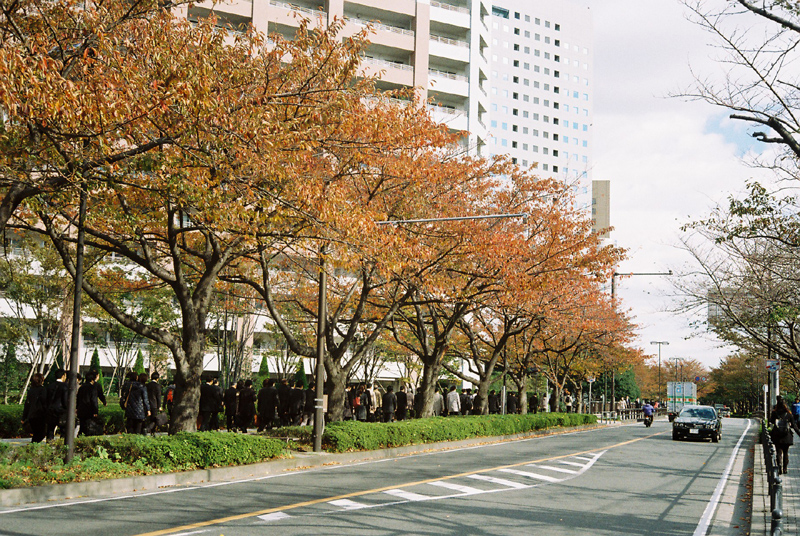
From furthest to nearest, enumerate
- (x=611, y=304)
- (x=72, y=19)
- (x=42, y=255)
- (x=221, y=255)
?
1. (x=611, y=304)
2. (x=42, y=255)
3. (x=221, y=255)
4. (x=72, y=19)

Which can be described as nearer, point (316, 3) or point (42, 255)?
point (42, 255)

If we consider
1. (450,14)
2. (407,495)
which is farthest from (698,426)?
(450,14)

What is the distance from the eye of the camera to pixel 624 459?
20.0 meters

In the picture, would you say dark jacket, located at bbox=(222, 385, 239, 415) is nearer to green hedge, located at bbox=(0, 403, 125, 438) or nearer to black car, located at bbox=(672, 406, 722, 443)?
green hedge, located at bbox=(0, 403, 125, 438)

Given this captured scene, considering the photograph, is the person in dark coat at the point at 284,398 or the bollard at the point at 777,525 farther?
the person in dark coat at the point at 284,398

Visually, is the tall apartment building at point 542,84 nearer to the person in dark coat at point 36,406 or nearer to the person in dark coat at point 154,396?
the person in dark coat at point 154,396

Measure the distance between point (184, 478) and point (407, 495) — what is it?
3911 millimetres

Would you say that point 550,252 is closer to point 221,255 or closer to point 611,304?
point 221,255

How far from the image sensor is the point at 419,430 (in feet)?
71.6

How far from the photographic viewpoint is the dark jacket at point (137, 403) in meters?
16.9

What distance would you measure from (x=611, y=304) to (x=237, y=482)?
30030mm

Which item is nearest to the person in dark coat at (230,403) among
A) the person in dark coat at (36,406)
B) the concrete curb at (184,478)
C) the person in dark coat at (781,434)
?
the concrete curb at (184,478)

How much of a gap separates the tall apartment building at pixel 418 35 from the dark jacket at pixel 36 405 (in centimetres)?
3227

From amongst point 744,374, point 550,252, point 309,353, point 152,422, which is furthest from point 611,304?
point 744,374
